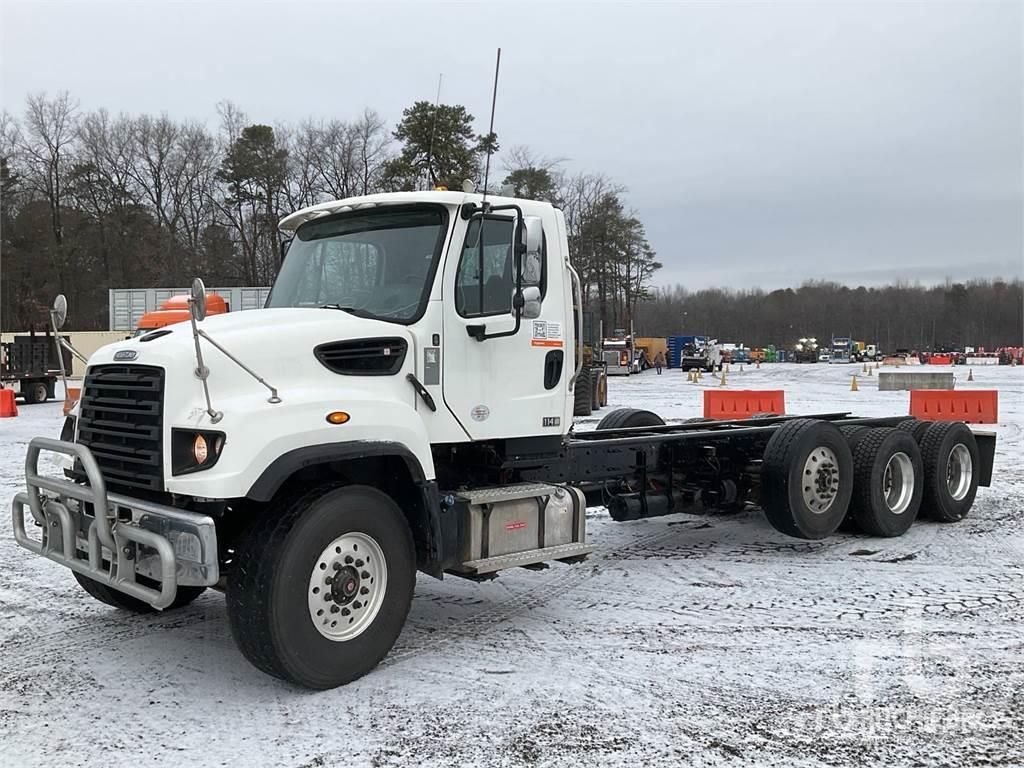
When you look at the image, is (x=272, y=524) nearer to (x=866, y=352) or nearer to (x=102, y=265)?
(x=102, y=265)

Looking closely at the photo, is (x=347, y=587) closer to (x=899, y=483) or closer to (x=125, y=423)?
(x=125, y=423)

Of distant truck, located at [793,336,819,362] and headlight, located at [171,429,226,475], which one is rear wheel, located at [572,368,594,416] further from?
distant truck, located at [793,336,819,362]

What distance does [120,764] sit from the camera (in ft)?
12.6

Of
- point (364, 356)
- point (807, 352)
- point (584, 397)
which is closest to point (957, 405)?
point (584, 397)

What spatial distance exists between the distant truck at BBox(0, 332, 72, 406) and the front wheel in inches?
1058

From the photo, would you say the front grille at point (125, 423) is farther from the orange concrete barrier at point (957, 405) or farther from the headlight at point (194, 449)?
the orange concrete barrier at point (957, 405)

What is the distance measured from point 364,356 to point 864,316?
15964 centimetres

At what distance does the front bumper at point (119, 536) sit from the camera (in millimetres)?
4211

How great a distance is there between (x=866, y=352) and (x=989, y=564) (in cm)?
9148

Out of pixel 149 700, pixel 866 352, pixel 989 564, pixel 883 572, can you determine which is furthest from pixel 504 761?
pixel 866 352

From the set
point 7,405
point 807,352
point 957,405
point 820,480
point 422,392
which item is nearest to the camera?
point 422,392

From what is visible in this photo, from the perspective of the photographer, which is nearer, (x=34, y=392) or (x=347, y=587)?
(x=347, y=587)

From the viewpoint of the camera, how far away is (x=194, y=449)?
4402 mm

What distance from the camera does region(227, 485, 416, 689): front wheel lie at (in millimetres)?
4438
